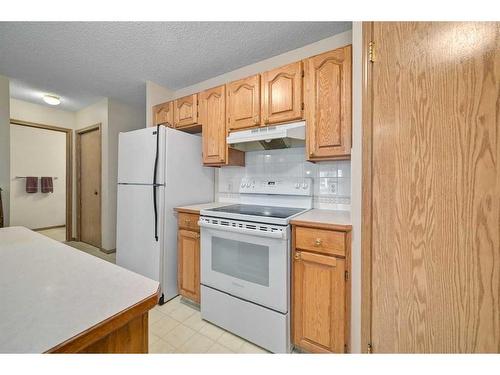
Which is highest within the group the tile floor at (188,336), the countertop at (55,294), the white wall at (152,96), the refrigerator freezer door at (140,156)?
the white wall at (152,96)

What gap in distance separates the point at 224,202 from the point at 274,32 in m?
1.63

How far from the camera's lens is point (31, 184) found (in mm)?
4312

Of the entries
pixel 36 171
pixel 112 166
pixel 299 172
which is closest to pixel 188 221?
pixel 299 172

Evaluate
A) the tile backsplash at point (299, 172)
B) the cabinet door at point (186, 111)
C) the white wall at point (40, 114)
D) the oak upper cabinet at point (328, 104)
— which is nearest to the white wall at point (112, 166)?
the white wall at point (40, 114)

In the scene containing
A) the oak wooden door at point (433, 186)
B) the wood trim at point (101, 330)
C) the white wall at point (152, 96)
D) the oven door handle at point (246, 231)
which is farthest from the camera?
the white wall at point (152, 96)

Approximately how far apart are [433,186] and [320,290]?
82cm

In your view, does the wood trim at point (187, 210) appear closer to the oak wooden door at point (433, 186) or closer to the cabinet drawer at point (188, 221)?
the cabinet drawer at point (188, 221)

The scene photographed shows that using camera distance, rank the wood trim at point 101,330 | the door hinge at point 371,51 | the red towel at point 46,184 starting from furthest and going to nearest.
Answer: the red towel at point 46,184 < the door hinge at point 371,51 < the wood trim at point 101,330

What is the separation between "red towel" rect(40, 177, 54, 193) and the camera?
4.46 meters

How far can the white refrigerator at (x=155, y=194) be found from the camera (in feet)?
6.24

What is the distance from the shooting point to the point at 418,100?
886mm

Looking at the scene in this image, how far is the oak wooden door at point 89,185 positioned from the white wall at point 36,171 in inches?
60.4

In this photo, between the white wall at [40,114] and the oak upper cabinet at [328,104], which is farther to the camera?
the white wall at [40,114]

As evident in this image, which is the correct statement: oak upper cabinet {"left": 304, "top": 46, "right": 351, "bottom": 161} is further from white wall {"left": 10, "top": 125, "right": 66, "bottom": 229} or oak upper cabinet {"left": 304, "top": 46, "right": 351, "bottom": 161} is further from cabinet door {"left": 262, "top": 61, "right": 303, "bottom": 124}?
white wall {"left": 10, "top": 125, "right": 66, "bottom": 229}
